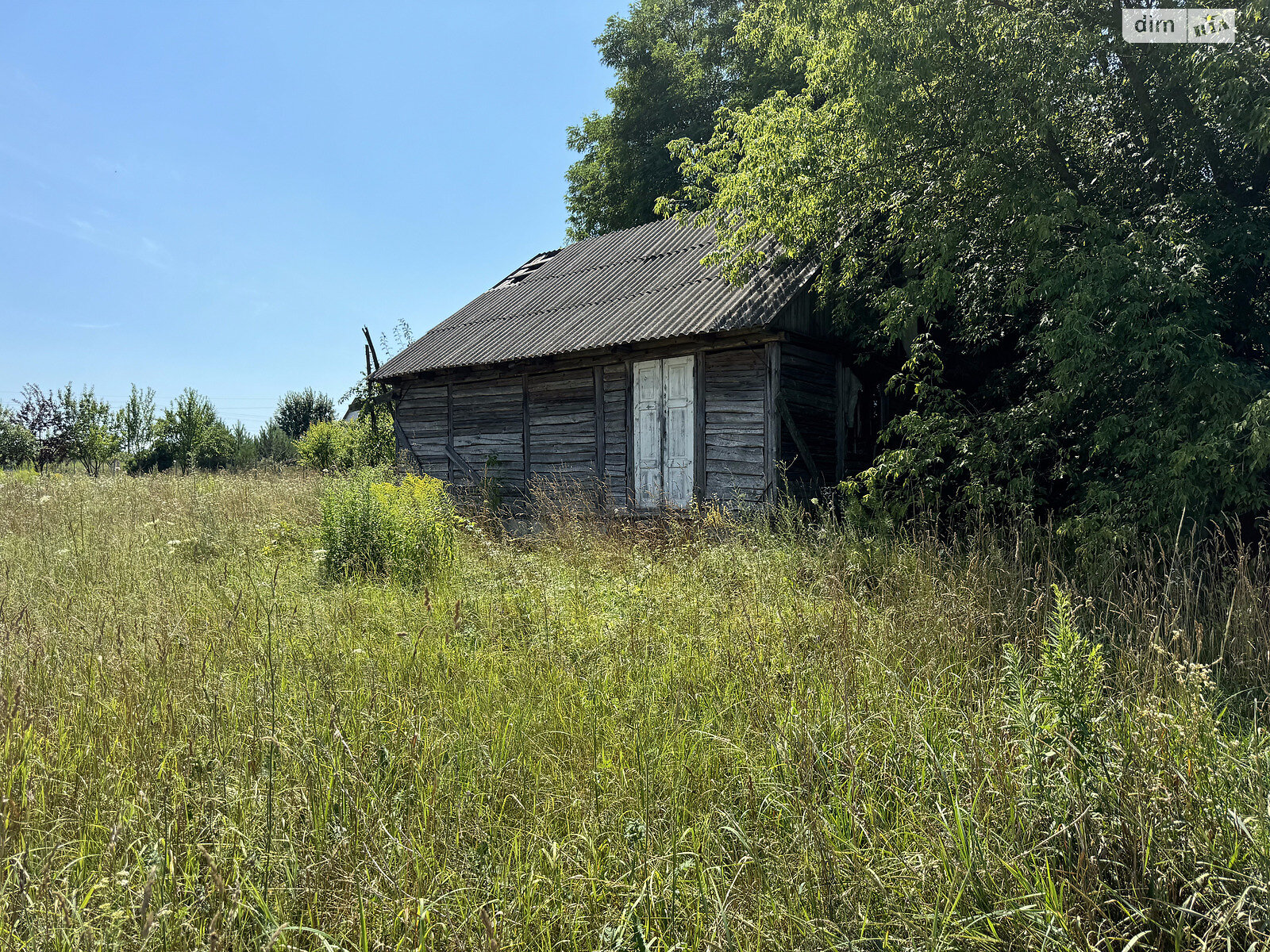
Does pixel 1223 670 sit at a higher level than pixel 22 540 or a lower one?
lower

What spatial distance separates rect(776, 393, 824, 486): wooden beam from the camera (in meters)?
9.92

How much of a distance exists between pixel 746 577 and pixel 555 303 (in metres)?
10.2

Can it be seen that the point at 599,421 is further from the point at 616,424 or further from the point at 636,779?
the point at 636,779

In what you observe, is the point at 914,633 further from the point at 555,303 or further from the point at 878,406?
the point at 555,303

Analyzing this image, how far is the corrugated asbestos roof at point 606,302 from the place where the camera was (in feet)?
33.7

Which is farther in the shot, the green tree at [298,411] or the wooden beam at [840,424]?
the green tree at [298,411]

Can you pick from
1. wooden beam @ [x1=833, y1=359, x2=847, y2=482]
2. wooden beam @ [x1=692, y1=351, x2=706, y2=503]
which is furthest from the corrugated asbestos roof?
wooden beam @ [x1=833, y1=359, x2=847, y2=482]

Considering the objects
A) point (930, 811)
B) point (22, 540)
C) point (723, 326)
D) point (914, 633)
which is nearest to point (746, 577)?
point (914, 633)

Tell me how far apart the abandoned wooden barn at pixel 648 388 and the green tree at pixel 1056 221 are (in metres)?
1.73

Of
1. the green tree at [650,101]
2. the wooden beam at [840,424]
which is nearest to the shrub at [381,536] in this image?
the wooden beam at [840,424]

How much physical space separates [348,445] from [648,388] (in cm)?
1747

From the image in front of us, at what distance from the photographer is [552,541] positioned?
8133 mm

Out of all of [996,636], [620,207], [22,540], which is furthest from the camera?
[620,207]

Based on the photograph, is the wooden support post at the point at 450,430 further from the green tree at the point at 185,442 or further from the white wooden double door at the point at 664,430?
the green tree at the point at 185,442
